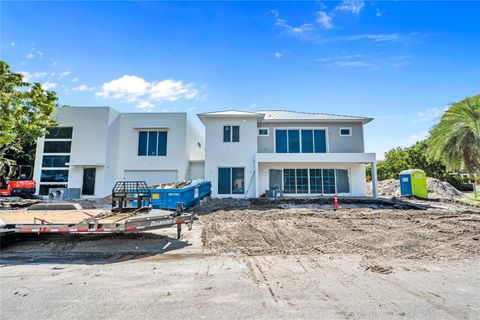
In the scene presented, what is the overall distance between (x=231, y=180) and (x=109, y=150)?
31.0 feet

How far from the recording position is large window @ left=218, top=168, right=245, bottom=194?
17.2m

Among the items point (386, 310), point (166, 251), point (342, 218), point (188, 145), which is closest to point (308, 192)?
point (342, 218)

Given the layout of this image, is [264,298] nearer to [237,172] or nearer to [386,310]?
[386,310]

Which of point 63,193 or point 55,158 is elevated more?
point 55,158

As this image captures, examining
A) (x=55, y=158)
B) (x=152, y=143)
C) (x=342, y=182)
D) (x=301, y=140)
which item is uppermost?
(x=301, y=140)

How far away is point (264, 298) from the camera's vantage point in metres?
3.40

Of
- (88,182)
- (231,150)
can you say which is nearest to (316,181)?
(231,150)

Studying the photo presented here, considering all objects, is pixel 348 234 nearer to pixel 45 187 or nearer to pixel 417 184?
pixel 417 184

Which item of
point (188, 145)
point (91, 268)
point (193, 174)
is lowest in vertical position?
point (91, 268)

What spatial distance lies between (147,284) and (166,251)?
191cm

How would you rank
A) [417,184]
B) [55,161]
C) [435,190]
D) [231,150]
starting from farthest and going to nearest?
[435,190], [55,161], [231,150], [417,184]

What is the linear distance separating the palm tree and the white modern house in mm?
17313

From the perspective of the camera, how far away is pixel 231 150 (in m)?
17.4

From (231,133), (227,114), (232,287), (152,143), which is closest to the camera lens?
(232,287)
